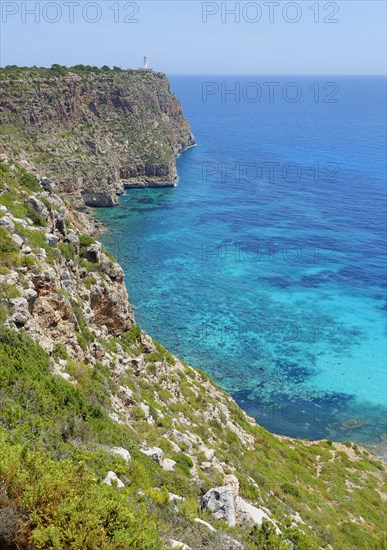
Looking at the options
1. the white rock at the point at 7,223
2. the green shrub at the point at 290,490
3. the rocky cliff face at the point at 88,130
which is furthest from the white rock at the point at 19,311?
the rocky cliff face at the point at 88,130

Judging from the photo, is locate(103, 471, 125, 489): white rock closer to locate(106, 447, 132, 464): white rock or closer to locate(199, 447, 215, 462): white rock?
locate(106, 447, 132, 464): white rock

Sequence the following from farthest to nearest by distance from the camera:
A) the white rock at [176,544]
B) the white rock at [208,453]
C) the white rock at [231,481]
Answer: the white rock at [208,453], the white rock at [231,481], the white rock at [176,544]

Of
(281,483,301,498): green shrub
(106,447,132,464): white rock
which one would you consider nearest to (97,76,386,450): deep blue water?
(281,483,301,498): green shrub

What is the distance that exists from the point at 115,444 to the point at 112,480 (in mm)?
3055

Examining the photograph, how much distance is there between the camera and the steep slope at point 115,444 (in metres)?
10.5

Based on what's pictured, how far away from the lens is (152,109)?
11900 centimetres

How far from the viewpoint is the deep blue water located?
43812mm

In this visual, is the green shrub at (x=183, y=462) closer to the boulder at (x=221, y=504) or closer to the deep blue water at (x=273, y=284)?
the boulder at (x=221, y=504)

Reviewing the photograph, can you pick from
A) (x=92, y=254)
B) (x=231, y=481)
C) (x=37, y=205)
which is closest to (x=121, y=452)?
(x=231, y=481)

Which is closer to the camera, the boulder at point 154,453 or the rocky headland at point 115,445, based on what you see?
the rocky headland at point 115,445

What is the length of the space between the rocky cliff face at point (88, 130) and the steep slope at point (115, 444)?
54.7 metres

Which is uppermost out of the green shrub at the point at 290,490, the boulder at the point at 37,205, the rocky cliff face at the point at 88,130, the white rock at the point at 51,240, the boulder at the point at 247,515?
the rocky cliff face at the point at 88,130

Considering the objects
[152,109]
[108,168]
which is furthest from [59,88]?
[152,109]

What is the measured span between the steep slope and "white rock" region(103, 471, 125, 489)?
1.7 inches
